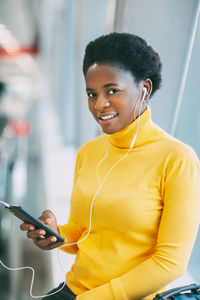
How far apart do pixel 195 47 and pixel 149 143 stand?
1.76 feet

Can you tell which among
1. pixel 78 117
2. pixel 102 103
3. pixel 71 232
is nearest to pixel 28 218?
pixel 71 232

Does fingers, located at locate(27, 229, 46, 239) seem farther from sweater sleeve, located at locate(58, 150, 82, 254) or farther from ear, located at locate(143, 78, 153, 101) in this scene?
ear, located at locate(143, 78, 153, 101)

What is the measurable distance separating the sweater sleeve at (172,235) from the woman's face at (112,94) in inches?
8.9

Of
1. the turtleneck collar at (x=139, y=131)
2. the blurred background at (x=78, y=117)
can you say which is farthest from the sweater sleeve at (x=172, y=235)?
the blurred background at (x=78, y=117)

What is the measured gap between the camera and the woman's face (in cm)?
95

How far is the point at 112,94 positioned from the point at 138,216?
39 cm

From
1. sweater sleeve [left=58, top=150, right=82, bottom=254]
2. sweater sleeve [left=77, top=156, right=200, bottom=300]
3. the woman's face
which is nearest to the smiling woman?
the woman's face

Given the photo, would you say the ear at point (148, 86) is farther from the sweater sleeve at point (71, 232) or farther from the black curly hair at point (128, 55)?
the sweater sleeve at point (71, 232)

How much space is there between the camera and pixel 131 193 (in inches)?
37.9

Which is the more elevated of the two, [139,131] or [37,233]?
[139,131]

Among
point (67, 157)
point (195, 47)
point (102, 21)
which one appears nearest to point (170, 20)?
point (195, 47)

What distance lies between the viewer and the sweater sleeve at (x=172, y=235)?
2.83 feet

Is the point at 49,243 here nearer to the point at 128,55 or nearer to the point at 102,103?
the point at 102,103

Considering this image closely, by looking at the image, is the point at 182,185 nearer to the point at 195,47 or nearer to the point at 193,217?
the point at 193,217
